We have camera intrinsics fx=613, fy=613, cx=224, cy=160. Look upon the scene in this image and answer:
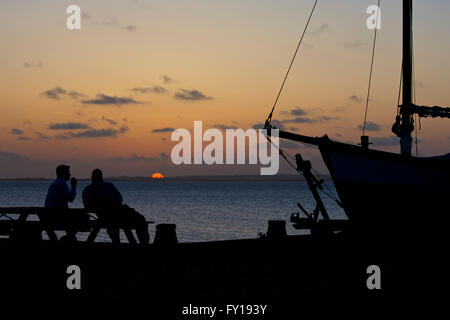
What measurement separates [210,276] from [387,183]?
989 centimetres

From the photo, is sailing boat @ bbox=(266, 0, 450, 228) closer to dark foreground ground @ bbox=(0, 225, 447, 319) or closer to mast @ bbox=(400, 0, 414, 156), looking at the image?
mast @ bbox=(400, 0, 414, 156)

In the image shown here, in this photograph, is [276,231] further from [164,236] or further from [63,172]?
[63,172]

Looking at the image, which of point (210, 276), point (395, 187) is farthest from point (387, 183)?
point (210, 276)

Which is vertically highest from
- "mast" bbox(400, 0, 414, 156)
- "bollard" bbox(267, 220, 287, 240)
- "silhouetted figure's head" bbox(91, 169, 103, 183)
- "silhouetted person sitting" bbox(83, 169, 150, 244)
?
"mast" bbox(400, 0, 414, 156)

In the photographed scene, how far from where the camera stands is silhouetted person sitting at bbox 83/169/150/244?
43.7 ft

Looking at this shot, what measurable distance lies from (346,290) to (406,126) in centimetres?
1236

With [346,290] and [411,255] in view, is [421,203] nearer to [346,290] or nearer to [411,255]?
[411,255]

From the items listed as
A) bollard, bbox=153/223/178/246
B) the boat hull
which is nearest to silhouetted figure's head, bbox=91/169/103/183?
bollard, bbox=153/223/178/246

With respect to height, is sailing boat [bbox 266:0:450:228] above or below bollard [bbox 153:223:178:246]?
above

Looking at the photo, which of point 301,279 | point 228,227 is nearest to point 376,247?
point 301,279

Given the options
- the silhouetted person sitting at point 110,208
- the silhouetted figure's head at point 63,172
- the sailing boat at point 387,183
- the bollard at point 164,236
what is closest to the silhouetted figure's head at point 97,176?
the silhouetted person sitting at point 110,208

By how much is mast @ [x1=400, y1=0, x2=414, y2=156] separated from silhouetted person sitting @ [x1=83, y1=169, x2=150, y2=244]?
1163cm

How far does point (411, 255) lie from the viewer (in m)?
14.6

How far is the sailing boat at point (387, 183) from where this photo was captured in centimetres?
1964
